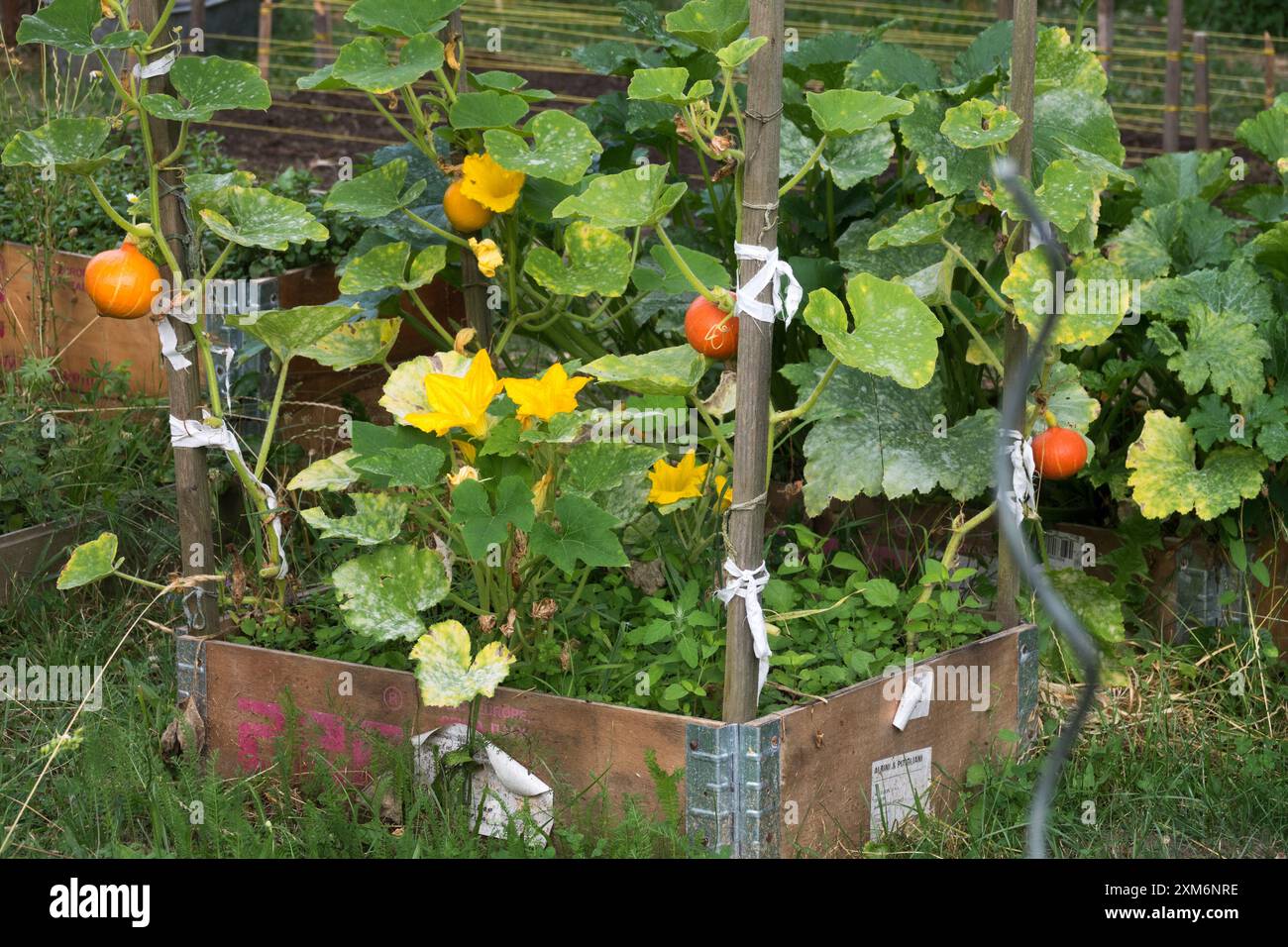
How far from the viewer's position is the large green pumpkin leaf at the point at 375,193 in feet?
7.89

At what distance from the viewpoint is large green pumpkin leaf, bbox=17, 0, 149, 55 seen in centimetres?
207

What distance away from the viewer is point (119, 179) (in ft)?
11.7

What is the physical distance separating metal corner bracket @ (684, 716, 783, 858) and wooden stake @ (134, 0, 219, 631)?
86 cm

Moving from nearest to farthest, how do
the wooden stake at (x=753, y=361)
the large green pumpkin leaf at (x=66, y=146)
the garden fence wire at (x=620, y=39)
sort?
the wooden stake at (x=753, y=361) < the large green pumpkin leaf at (x=66, y=146) < the garden fence wire at (x=620, y=39)

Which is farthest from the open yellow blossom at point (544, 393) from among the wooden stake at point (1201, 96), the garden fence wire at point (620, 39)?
the wooden stake at point (1201, 96)

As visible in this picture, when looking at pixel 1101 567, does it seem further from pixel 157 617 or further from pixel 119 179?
pixel 119 179

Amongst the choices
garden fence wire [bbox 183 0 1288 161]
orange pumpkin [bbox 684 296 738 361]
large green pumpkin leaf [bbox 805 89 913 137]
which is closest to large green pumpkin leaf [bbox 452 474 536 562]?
orange pumpkin [bbox 684 296 738 361]

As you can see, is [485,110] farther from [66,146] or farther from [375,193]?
[66,146]

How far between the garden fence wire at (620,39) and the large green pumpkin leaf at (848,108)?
4321 mm

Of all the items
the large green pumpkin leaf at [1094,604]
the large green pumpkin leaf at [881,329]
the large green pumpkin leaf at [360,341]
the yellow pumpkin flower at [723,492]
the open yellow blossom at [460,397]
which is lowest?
the large green pumpkin leaf at [1094,604]

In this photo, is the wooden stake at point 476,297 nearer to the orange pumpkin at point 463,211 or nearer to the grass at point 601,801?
the orange pumpkin at point 463,211

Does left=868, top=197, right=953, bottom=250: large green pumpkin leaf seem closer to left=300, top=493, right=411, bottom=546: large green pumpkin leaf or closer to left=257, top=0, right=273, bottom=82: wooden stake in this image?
left=300, top=493, right=411, bottom=546: large green pumpkin leaf

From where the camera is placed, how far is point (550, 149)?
2.29 meters
